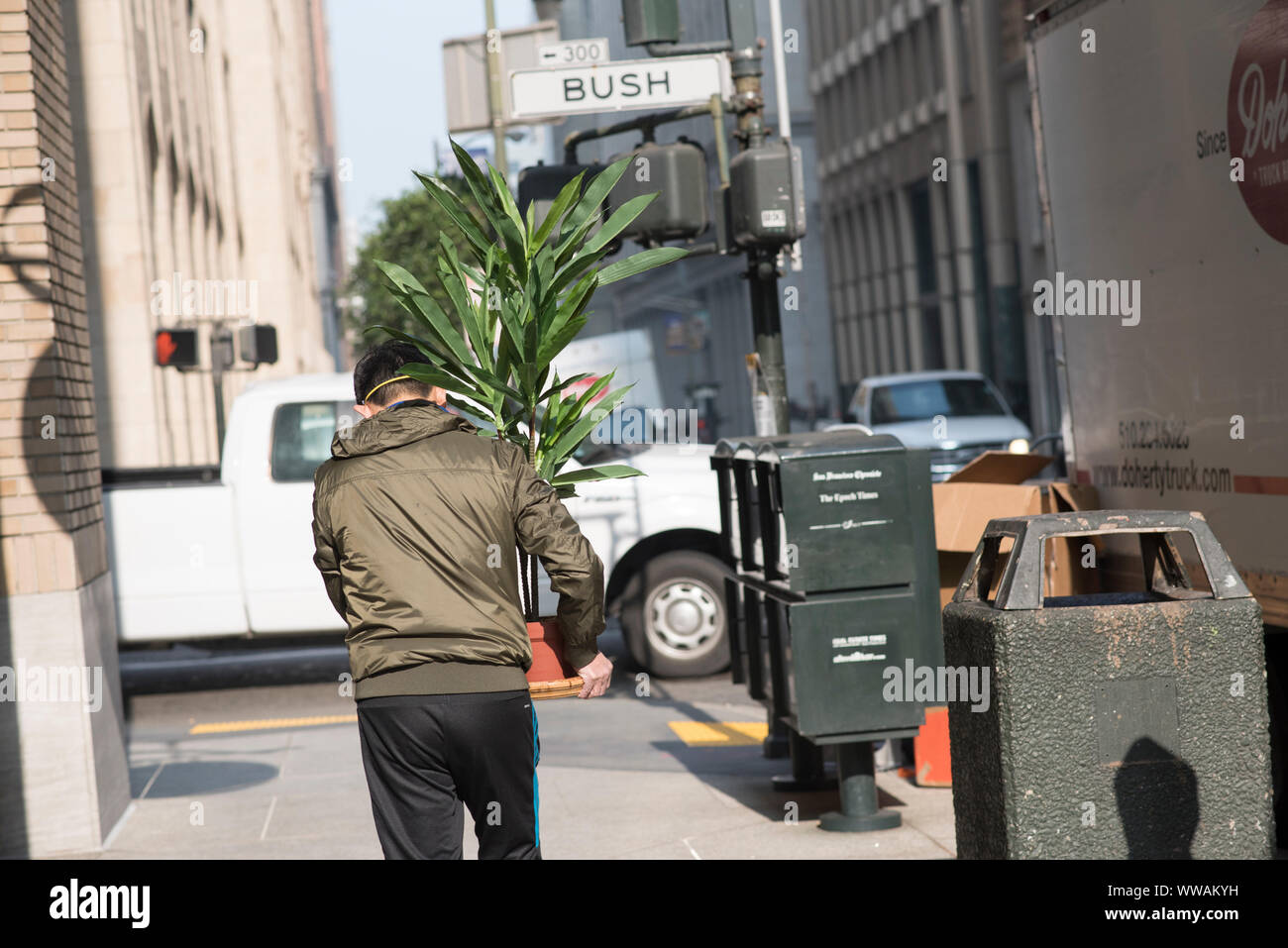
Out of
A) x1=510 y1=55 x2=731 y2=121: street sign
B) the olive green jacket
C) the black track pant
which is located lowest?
the black track pant

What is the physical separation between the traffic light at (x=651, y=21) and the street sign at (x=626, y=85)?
0.12 metres

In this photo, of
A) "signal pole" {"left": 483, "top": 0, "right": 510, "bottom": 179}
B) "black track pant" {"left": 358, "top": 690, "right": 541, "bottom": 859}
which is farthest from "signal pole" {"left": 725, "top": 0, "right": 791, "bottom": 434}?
"signal pole" {"left": 483, "top": 0, "right": 510, "bottom": 179}

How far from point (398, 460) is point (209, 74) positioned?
80.4ft

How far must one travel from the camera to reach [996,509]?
7.76 m

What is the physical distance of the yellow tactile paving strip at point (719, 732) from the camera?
9.20 meters

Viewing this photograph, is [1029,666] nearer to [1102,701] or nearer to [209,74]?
[1102,701]

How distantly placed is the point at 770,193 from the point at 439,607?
455 cm

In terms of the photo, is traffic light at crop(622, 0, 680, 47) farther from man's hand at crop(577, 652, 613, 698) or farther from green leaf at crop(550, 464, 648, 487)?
man's hand at crop(577, 652, 613, 698)

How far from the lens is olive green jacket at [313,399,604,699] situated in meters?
4.12

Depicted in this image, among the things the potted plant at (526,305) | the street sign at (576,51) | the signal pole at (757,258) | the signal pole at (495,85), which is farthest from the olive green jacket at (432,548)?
the signal pole at (495,85)

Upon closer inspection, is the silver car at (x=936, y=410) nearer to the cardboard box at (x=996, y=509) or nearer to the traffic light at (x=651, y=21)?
the traffic light at (x=651, y=21)

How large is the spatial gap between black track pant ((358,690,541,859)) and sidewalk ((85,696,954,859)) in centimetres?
243

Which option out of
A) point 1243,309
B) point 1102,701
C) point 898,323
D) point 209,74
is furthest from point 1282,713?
point 898,323
